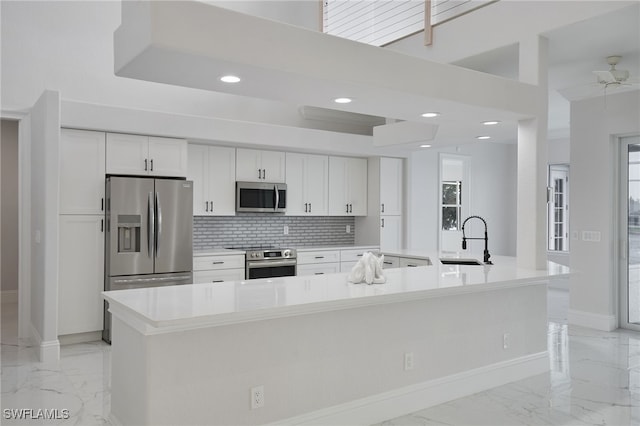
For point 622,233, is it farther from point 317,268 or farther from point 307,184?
point 307,184

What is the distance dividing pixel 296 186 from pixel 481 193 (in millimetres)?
4375

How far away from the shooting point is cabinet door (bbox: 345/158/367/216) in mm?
7691

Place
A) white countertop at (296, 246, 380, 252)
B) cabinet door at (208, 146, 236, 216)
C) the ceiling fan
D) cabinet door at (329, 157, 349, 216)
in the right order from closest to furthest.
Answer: the ceiling fan → cabinet door at (208, 146, 236, 216) → white countertop at (296, 246, 380, 252) → cabinet door at (329, 157, 349, 216)

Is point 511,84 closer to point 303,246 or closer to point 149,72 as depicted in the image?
point 149,72

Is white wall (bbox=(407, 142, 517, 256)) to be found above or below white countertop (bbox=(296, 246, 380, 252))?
above

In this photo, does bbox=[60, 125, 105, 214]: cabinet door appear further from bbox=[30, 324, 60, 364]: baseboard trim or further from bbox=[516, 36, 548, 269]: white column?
bbox=[516, 36, 548, 269]: white column

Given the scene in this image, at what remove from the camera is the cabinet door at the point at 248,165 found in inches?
260

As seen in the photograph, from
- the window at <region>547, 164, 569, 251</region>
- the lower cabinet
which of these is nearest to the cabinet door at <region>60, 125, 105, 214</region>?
the lower cabinet

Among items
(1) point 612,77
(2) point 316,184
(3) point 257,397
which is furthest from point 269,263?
(1) point 612,77

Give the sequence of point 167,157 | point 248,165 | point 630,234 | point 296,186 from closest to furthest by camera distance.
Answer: point 167,157
point 630,234
point 248,165
point 296,186

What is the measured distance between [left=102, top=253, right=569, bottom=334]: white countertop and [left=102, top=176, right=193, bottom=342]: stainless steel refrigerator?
2.20m

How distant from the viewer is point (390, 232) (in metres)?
7.76

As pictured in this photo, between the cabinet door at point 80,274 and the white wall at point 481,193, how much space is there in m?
4.89

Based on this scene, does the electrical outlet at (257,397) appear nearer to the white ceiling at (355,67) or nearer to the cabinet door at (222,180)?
Result: the white ceiling at (355,67)
